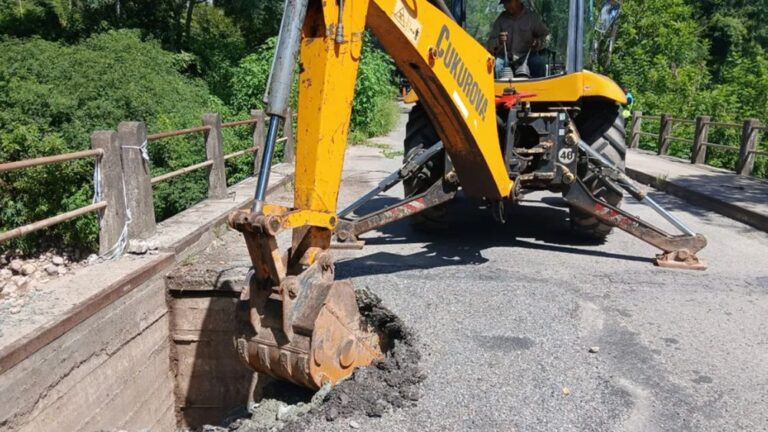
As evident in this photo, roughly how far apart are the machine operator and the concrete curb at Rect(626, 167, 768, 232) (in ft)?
13.5

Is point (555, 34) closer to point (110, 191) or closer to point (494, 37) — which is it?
point (494, 37)

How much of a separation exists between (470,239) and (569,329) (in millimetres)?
2654

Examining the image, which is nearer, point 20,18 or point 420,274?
point 420,274

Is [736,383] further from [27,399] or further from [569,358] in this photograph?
[27,399]

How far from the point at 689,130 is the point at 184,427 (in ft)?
57.6

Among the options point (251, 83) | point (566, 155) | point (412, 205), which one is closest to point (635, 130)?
point (251, 83)

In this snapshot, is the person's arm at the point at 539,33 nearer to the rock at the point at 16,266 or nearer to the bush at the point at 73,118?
the bush at the point at 73,118

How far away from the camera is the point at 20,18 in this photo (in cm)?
2108

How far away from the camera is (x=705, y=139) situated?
48.6 ft

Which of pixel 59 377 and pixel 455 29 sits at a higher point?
pixel 455 29

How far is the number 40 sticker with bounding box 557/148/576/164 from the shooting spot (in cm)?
636

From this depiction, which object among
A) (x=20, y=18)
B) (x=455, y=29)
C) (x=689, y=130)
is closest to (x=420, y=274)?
(x=455, y=29)

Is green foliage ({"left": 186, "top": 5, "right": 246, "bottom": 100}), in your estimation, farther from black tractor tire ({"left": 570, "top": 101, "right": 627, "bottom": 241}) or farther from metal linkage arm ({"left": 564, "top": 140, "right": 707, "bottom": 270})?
metal linkage arm ({"left": 564, "top": 140, "right": 707, "bottom": 270})

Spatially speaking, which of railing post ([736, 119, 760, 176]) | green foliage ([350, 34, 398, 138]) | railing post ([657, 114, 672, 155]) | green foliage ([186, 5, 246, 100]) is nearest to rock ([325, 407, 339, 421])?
railing post ([736, 119, 760, 176])
